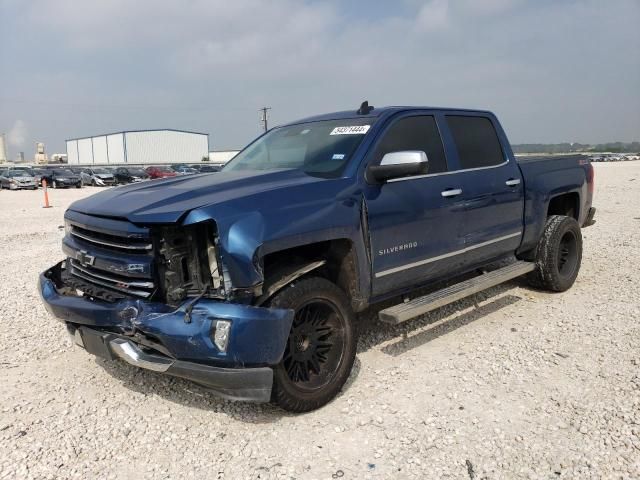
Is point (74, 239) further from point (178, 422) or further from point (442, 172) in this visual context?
point (442, 172)

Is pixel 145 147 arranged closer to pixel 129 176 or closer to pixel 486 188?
pixel 129 176

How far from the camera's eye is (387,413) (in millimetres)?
3328

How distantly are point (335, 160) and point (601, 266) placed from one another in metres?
4.92

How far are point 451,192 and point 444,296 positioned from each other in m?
0.86

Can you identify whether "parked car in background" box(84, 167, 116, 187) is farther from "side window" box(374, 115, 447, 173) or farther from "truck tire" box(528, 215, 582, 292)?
"side window" box(374, 115, 447, 173)

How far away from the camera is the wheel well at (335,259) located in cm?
341

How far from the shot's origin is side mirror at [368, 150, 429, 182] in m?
3.58

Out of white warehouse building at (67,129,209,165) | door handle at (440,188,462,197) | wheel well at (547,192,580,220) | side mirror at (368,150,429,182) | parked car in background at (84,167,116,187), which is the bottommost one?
parked car in background at (84,167,116,187)

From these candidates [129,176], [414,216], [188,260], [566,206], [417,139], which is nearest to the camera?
[188,260]

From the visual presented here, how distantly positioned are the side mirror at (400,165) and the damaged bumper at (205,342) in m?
1.26

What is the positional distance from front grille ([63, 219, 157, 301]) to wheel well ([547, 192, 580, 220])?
16.1 feet

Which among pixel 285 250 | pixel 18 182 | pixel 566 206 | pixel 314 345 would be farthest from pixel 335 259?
pixel 18 182

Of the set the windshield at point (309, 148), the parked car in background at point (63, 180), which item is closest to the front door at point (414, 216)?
the windshield at point (309, 148)

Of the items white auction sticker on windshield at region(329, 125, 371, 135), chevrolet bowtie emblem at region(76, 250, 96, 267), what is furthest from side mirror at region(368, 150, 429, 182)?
chevrolet bowtie emblem at region(76, 250, 96, 267)
